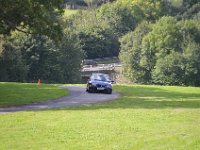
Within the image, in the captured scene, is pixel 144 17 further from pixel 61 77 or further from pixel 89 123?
pixel 89 123

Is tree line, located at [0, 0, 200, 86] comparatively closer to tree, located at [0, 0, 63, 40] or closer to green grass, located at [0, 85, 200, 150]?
tree, located at [0, 0, 63, 40]

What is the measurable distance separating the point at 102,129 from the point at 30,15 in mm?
14526

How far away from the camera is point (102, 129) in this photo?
15023mm

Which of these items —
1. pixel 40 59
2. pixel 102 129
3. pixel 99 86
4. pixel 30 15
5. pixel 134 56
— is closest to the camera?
pixel 102 129

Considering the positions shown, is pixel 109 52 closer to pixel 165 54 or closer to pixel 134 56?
pixel 134 56

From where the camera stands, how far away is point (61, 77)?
73.5 m

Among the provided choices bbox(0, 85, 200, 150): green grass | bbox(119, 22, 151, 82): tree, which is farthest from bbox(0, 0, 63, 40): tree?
bbox(119, 22, 151, 82): tree

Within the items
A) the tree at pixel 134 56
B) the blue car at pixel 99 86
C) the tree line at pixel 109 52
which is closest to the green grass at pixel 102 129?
the blue car at pixel 99 86

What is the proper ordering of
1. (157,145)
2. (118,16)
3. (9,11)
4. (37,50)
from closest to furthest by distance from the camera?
(157,145) < (9,11) < (37,50) < (118,16)

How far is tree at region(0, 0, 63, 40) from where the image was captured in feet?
86.7

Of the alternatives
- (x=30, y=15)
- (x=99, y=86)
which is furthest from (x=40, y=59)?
(x=30, y=15)

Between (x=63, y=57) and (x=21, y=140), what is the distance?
209 ft

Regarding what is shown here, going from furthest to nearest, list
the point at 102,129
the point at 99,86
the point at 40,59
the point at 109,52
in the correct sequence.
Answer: the point at 109,52
the point at 40,59
the point at 99,86
the point at 102,129

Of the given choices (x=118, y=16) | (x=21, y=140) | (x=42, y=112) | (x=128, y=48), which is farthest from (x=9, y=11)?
(x=118, y=16)
